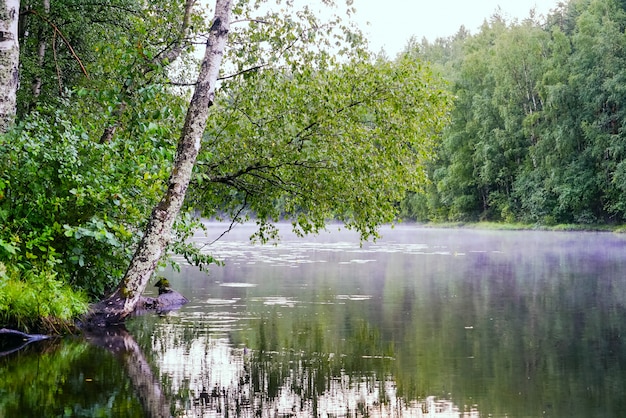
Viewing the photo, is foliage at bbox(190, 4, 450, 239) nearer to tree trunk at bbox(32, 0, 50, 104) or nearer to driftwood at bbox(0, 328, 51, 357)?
driftwood at bbox(0, 328, 51, 357)

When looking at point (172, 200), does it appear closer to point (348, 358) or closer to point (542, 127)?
point (348, 358)

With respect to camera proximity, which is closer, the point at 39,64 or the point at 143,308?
the point at 143,308

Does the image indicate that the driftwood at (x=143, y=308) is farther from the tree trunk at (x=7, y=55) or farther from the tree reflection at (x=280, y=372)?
the tree trunk at (x=7, y=55)

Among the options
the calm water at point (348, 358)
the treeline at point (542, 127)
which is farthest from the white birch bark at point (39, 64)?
the treeline at point (542, 127)

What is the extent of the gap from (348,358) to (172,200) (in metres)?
4.16

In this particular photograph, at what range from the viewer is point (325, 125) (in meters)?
15.5

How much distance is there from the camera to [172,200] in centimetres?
1221

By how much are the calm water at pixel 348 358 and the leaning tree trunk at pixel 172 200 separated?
0.71 metres

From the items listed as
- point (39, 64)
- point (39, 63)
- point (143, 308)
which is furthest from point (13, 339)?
point (39, 63)

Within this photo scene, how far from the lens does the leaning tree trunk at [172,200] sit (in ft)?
39.9

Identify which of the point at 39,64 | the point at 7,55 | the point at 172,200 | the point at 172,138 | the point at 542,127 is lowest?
the point at 172,200

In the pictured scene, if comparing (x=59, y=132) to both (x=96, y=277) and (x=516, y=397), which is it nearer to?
(x=96, y=277)

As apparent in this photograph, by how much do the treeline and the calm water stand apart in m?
45.0

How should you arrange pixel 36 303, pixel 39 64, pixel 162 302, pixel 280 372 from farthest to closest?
pixel 39 64, pixel 162 302, pixel 36 303, pixel 280 372
